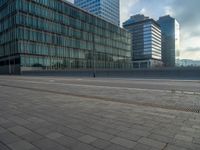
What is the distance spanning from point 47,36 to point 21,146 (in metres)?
59.8

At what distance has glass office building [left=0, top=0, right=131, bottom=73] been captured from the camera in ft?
172

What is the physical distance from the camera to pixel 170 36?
146 meters

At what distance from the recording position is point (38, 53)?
55938 mm

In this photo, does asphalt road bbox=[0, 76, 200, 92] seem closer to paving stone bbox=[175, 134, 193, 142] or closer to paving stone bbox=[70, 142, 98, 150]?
paving stone bbox=[175, 134, 193, 142]

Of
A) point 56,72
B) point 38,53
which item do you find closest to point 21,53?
point 38,53

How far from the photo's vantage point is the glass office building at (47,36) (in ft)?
172

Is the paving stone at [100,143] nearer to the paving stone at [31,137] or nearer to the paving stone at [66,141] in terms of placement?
the paving stone at [66,141]

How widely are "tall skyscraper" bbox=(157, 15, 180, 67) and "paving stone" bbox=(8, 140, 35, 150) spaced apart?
152 meters

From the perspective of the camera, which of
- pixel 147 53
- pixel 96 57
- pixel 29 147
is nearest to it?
pixel 29 147

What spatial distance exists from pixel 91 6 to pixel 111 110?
387 ft

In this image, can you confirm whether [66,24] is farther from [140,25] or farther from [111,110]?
[140,25]

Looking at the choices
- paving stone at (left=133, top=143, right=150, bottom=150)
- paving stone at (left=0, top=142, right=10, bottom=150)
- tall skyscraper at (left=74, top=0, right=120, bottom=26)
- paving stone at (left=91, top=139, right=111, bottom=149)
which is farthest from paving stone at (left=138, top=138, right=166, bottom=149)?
tall skyscraper at (left=74, top=0, right=120, bottom=26)

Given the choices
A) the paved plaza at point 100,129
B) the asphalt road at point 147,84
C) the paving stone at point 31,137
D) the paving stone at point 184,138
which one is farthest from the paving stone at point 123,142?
Answer: the asphalt road at point 147,84

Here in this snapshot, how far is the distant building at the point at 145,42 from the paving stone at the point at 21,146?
120m
